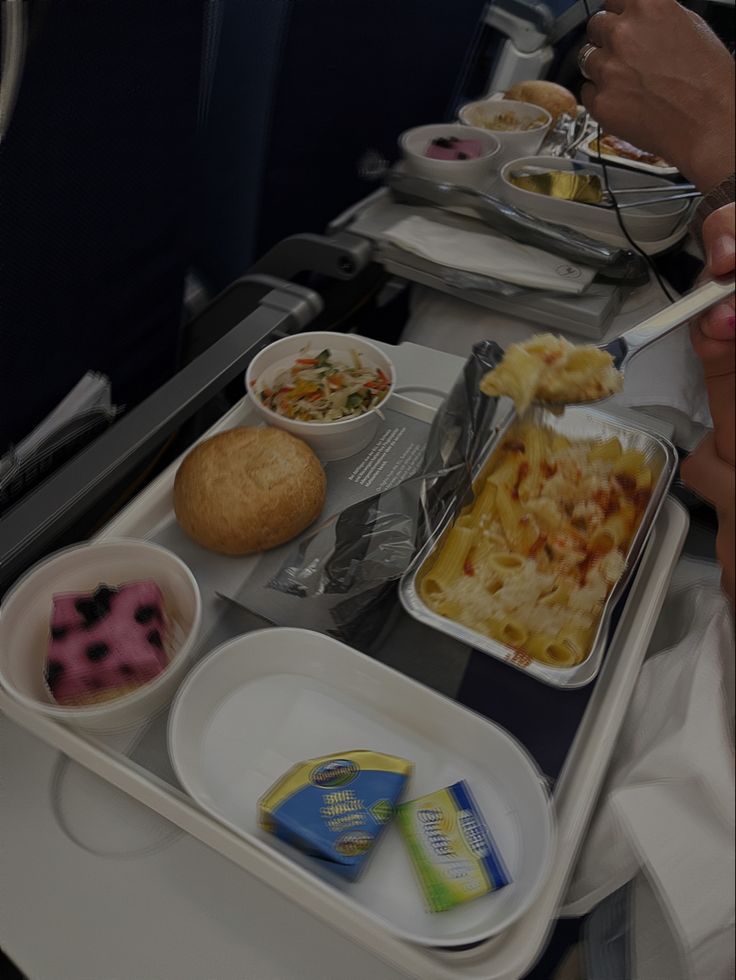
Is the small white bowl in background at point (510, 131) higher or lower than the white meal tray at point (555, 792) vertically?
higher

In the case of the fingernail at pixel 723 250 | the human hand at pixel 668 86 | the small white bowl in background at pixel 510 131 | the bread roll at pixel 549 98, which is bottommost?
the small white bowl in background at pixel 510 131

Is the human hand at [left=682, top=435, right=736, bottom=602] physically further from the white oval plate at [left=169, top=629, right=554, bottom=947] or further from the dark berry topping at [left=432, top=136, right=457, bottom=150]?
the dark berry topping at [left=432, top=136, right=457, bottom=150]

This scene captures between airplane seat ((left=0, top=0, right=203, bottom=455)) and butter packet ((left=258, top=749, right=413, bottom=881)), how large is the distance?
543mm

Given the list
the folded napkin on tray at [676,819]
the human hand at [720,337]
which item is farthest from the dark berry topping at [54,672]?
the human hand at [720,337]

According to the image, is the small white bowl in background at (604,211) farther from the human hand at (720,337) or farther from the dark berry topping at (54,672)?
the dark berry topping at (54,672)

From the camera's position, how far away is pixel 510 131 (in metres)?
1.33

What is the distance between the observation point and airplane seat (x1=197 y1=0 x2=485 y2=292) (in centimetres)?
97

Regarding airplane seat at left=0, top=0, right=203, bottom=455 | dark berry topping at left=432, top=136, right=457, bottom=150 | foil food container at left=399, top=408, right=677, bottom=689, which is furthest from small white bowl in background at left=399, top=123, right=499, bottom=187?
foil food container at left=399, top=408, right=677, bottom=689

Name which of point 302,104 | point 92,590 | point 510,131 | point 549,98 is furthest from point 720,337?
point 549,98

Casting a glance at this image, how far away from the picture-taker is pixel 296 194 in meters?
1.19

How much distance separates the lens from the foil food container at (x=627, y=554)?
0.58 m

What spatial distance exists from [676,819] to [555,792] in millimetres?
92

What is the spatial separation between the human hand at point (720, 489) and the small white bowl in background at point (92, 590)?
442 mm

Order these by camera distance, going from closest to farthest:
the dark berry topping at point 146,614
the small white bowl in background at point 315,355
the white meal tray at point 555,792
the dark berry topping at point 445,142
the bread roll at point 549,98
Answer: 1. the white meal tray at point 555,792
2. the dark berry topping at point 146,614
3. the small white bowl in background at point 315,355
4. the dark berry topping at point 445,142
5. the bread roll at point 549,98
